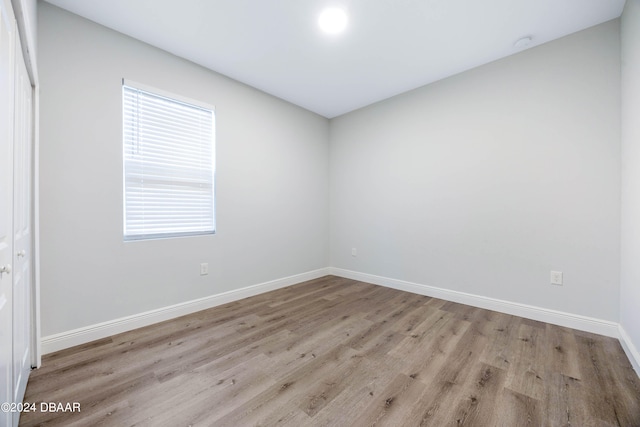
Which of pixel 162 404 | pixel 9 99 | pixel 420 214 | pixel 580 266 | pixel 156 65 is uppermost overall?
pixel 156 65

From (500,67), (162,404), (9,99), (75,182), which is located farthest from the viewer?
(500,67)

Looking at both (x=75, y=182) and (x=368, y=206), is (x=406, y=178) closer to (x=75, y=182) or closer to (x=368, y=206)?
(x=368, y=206)

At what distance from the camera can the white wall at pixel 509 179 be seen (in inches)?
85.3

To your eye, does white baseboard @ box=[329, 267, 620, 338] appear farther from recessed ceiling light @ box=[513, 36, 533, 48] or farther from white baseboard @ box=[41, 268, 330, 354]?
recessed ceiling light @ box=[513, 36, 533, 48]

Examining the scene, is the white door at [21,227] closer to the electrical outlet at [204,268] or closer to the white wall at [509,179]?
the electrical outlet at [204,268]

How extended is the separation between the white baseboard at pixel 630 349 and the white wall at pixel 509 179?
19 centimetres

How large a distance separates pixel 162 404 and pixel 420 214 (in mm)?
2965

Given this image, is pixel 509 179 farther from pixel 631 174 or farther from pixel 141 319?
pixel 141 319

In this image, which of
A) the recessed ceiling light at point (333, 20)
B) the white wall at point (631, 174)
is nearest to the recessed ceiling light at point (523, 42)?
the white wall at point (631, 174)

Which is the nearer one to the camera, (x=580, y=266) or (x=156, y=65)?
(x=580, y=266)

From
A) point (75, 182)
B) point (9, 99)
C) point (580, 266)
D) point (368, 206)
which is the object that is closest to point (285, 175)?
point (368, 206)

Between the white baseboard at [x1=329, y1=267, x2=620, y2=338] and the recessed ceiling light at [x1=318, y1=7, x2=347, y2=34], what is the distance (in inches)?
113

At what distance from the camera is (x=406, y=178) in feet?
11.0

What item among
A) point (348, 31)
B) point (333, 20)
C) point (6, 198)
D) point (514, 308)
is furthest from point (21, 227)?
point (514, 308)
